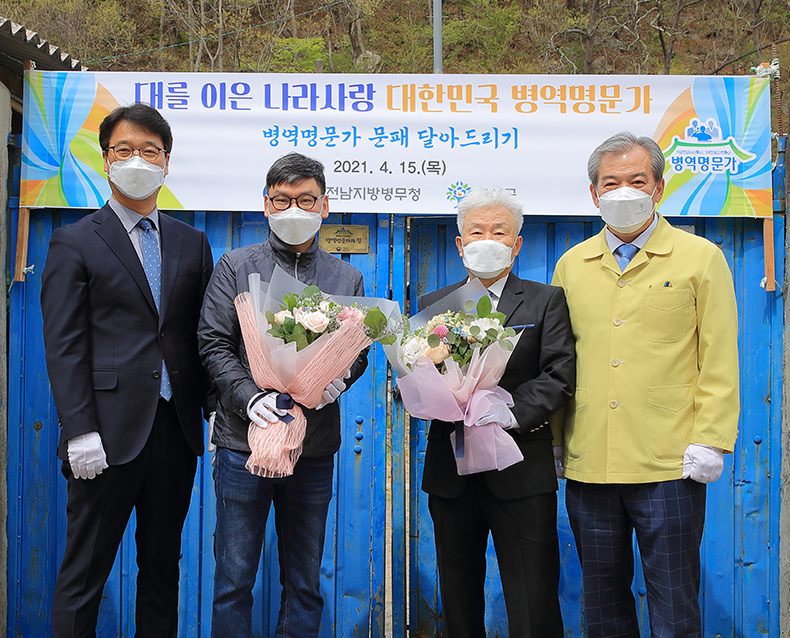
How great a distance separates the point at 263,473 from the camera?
226cm

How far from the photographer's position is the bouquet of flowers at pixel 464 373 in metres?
2.20

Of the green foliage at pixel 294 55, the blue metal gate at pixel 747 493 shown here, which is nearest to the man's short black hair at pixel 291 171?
the blue metal gate at pixel 747 493

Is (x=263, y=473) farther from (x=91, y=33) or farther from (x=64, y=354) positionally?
(x=91, y=33)

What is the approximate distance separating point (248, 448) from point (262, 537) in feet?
1.26

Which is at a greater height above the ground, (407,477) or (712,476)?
(712,476)

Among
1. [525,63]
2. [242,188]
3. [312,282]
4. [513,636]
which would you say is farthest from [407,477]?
[525,63]

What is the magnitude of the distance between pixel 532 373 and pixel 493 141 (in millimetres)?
1535

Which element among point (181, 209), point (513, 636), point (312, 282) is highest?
point (181, 209)

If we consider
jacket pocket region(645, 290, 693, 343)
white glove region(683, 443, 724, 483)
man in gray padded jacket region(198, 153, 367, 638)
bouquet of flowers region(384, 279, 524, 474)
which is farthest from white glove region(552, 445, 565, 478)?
man in gray padded jacket region(198, 153, 367, 638)

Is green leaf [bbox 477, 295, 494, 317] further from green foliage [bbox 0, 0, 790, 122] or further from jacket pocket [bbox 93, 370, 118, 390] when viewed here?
green foliage [bbox 0, 0, 790, 122]

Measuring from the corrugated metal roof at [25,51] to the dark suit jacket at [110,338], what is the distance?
4.33 feet

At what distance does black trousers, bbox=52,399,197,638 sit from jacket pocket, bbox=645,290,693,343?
182cm

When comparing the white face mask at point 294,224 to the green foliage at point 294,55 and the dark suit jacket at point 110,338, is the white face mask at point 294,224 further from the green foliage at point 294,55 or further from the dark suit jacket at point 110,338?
the green foliage at point 294,55

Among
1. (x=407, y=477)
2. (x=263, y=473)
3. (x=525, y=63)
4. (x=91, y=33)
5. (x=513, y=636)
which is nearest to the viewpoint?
(x=263, y=473)
